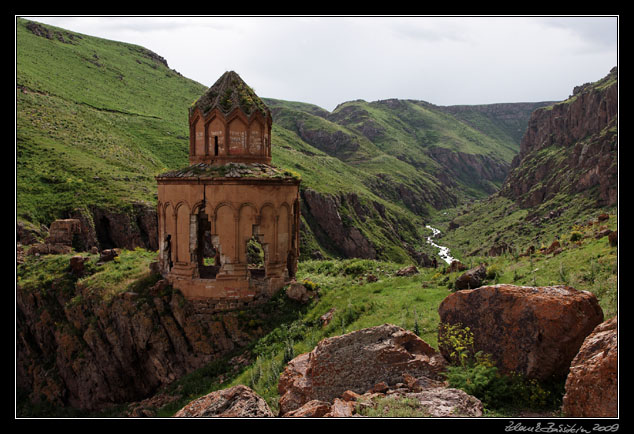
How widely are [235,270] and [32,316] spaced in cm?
887

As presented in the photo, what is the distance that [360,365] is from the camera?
818cm

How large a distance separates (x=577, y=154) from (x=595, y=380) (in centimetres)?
8786

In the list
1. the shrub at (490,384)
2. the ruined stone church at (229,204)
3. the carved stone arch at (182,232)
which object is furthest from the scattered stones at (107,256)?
the shrub at (490,384)

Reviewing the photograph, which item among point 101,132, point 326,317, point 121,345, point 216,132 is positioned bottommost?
point 121,345

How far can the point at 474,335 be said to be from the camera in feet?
26.2

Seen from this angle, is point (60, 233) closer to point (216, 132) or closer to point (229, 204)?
point (216, 132)

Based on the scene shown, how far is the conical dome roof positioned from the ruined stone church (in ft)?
0.11

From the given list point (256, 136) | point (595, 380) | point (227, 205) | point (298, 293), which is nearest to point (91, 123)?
point (256, 136)

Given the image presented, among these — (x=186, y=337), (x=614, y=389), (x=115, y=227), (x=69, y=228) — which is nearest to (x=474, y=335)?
(x=614, y=389)

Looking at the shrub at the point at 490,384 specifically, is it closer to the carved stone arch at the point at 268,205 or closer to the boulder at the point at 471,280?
the boulder at the point at 471,280

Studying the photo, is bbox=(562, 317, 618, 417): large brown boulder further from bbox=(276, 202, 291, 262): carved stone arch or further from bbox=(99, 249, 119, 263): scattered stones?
bbox=(99, 249, 119, 263): scattered stones

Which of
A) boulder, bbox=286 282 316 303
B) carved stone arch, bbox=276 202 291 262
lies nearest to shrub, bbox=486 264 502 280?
boulder, bbox=286 282 316 303

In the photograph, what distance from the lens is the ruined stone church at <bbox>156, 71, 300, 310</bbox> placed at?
15078mm

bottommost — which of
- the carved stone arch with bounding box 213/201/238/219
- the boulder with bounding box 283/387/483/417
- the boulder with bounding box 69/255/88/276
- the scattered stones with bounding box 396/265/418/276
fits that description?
the boulder with bounding box 283/387/483/417
